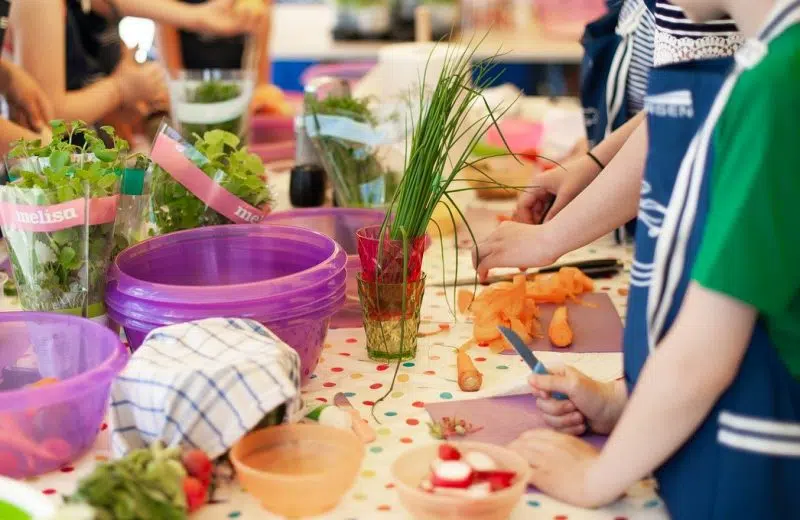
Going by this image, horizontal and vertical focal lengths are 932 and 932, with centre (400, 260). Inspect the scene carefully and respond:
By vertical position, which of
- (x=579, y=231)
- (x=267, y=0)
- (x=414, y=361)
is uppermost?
(x=267, y=0)

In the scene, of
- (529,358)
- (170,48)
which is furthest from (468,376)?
(170,48)

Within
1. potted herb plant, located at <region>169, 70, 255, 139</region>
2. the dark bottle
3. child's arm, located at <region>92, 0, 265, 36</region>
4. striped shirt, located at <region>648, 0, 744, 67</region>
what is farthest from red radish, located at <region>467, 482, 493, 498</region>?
child's arm, located at <region>92, 0, 265, 36</region>

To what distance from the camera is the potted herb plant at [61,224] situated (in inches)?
42.6

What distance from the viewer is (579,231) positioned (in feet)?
4.00

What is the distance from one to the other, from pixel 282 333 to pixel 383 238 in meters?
0.19

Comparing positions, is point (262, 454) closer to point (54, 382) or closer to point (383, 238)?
point (54, 382)

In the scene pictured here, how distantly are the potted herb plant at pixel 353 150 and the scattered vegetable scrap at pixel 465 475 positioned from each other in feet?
2.97

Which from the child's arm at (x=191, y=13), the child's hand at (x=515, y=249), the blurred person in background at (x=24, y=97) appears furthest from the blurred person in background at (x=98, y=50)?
the child's hand at (x=515, y=249)

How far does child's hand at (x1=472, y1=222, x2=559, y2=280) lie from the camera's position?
4.15ft

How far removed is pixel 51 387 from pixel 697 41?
0.71 meters

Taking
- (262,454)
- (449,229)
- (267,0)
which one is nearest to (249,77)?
(449,229)

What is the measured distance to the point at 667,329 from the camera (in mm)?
886

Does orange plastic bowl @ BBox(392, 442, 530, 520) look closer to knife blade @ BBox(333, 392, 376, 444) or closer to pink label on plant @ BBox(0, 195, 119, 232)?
knife blade @ BBox(333, 392, 376, 444)

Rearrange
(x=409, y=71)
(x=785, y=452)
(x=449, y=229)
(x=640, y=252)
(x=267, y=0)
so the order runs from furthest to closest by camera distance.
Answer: (x=267, y=0)
(x=409, y=71)
(x=449, y=229)
(x=640, y=252)
(x=785, y=452)
